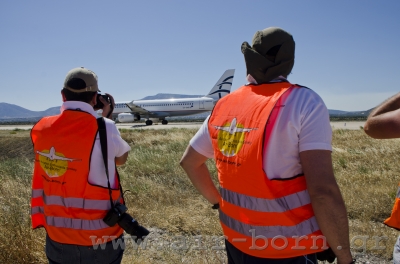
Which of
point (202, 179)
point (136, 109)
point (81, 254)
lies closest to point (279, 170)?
point (202, 179)

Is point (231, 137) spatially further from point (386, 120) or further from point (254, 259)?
point (386, 120)

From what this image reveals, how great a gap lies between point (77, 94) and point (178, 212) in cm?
316

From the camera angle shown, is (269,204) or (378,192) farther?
(378,192)

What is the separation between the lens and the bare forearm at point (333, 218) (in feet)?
4.59

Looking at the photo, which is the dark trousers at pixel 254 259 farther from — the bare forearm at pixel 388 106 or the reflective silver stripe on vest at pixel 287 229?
the bare forearm at pixel 388 106

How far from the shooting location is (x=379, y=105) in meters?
1.72

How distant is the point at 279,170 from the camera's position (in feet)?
4.85

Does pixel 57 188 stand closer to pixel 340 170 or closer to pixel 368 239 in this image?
pixel 368 239

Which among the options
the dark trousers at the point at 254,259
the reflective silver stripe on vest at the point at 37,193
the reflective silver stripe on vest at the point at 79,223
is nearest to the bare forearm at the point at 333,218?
the dark trousers at the point at 254,259

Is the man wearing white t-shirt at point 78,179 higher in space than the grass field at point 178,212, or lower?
higher

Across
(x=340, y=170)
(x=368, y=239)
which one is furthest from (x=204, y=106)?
(x=368, y=239)

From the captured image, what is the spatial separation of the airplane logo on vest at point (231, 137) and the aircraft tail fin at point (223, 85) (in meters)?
42.4

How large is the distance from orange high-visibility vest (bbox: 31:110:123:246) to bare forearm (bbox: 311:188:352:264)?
4.26 ft

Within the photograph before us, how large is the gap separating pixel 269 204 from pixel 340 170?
6.79 metres
